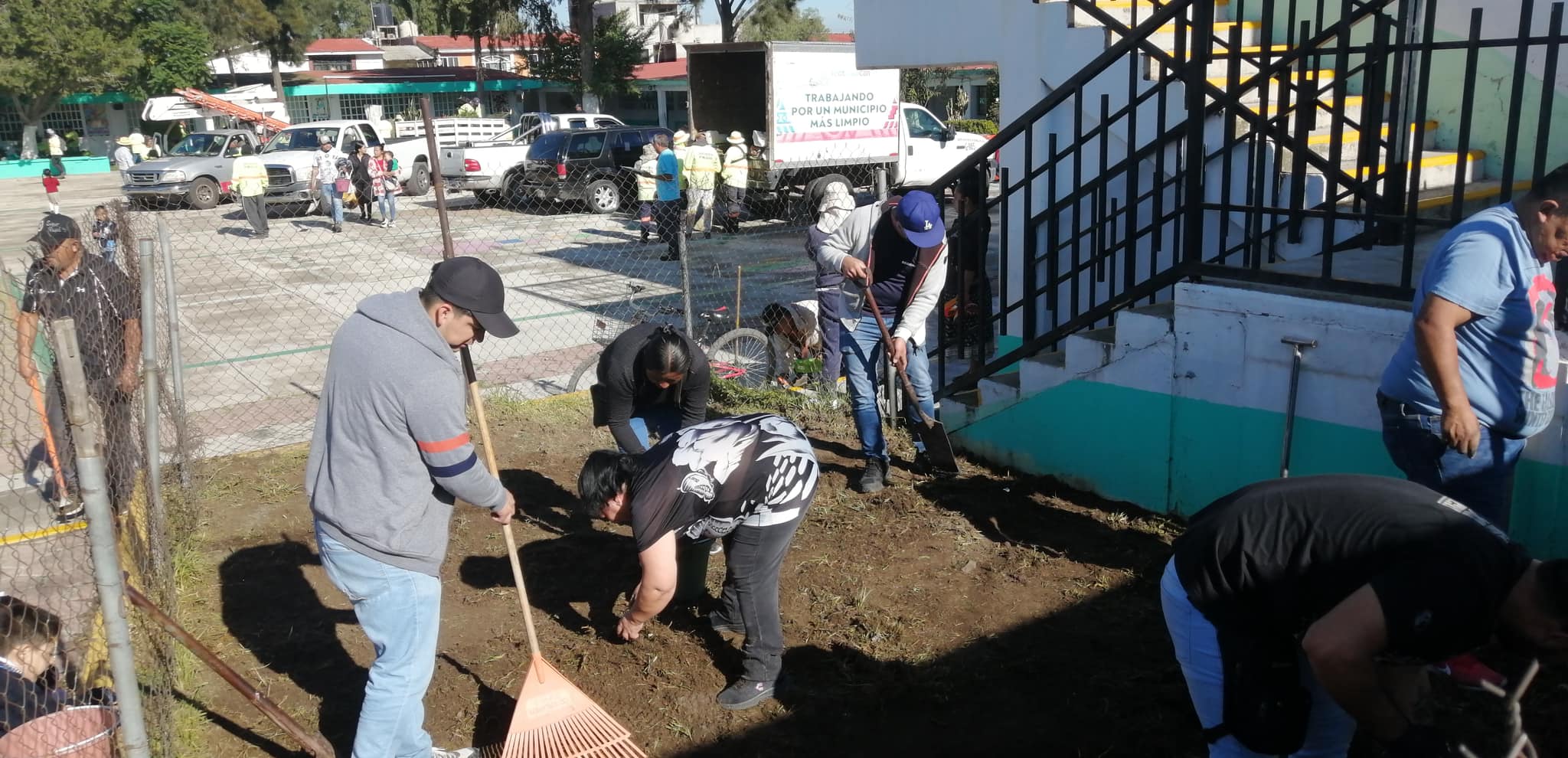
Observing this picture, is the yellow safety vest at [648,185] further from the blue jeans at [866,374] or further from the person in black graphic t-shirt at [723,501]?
the person in black graphic t-shirt at [723,501]

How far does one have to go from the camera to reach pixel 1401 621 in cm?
209

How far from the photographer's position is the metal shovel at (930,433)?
Answer: 570cm

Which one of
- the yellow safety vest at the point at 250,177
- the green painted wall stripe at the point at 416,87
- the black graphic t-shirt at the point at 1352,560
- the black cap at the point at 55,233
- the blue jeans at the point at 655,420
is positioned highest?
the green painted wall stripe at the point at 416,87

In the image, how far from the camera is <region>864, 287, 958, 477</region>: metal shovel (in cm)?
570

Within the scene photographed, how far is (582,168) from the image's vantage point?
19891mm

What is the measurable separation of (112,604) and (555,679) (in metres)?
1.39

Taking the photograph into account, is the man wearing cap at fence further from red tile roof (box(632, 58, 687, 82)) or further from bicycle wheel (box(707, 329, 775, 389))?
red tile roof (box(632, 58, 687, 82))

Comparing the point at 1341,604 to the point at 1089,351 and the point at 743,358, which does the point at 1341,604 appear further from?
the point at 743,358

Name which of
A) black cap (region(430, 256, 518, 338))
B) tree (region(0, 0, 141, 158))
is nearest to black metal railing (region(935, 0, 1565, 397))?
black cap (region(430, 256, 518, 338))

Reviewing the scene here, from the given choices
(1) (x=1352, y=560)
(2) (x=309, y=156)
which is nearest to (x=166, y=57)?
(2) (x=309, y=156)

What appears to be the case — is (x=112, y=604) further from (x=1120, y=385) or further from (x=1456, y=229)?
(x=1120, y=385)

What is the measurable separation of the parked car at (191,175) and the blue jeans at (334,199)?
12.3 feet

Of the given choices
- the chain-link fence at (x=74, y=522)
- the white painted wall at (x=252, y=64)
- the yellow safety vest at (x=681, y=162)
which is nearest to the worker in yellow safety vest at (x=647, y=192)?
the yellow safety vest at (x=681, y=162)

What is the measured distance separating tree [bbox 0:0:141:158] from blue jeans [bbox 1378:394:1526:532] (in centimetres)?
4652
